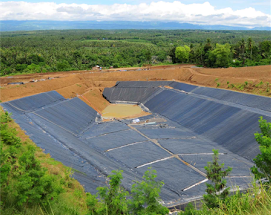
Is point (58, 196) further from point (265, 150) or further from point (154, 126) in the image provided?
point (154, 126)

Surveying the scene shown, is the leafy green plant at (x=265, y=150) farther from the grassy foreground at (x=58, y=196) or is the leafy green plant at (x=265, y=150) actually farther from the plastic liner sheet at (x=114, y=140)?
the plastic liner sheet at (x=114, y=140)

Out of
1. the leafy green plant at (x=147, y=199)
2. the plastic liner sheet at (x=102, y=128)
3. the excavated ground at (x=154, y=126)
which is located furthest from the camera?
the plastic liner sheet at (x=102, y=128)

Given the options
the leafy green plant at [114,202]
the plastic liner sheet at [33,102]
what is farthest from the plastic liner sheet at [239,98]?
the leafy green plant at [114,202]

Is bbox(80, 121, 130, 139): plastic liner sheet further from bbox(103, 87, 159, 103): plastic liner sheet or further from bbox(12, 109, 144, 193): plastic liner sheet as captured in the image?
bbox(103, 87, 159, 103): plastic liner sheet

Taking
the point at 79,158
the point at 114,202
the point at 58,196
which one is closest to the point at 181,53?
the point at 79,158

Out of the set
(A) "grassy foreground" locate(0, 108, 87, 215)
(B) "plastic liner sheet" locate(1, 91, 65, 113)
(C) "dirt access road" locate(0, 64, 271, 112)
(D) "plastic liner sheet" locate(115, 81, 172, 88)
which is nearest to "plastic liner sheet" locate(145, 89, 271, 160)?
(D) "plastic liner sheet" locate(115, 81, 172, 88)

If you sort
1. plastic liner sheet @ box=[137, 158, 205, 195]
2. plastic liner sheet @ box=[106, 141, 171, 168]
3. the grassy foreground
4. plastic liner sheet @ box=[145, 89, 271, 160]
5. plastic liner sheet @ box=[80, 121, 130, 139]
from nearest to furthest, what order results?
the grassy foreground < plastic liner sheet @ box=[137, 158, 205, 195] < plastic liner sheet @ box=[106, 141, 171, 168] < plastic liner sheet @ box=[145, 89, 271, 160] < plastic liner sheet @ box=[80, 121, 130, 139]
